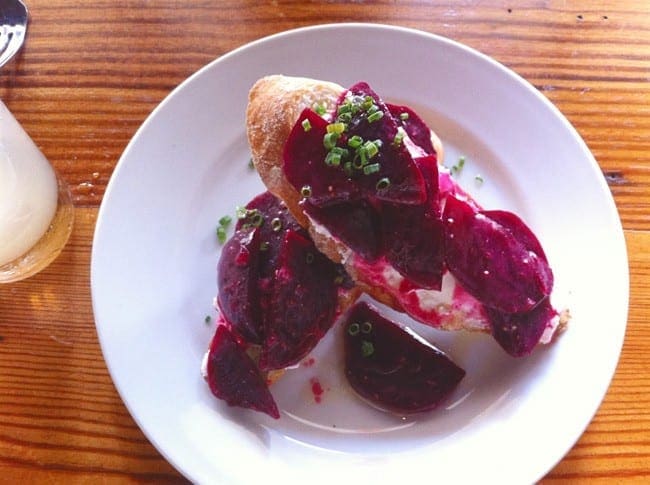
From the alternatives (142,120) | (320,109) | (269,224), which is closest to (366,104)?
(320,109)

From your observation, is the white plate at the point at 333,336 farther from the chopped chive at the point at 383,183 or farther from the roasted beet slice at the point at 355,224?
the chopped chive at the point at 383,183

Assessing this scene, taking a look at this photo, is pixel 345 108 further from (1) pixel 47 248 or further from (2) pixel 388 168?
(1) pixel 47 248

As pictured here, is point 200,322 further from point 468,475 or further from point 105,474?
point 468,475

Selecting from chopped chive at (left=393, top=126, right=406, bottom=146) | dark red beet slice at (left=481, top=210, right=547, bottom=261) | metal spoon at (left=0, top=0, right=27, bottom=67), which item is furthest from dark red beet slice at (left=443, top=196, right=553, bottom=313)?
metal spoon at (left=0, top=0, right=27, bottom=67)

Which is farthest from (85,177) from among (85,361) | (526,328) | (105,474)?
(526,328)

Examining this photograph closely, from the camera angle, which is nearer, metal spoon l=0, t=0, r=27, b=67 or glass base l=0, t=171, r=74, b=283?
glass base l=0, t=171, r=74, b=283

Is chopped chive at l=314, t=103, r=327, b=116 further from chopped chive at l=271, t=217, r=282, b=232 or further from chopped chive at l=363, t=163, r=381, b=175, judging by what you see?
chopped chive at l=271, t=217, r=282, b=232

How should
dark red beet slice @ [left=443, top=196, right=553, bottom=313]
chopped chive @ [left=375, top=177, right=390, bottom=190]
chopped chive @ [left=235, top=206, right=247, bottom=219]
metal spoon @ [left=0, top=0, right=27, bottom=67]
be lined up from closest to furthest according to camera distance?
1. chopped chive @ [left=375, top=177, right=390, bottom=190]
2. dark red beet slice @ [left=443, top=196, right=553, bottom=313]
3. chopped chive @ [left=235, top=206, right=247, bottom=219]
4. metal spoon @ [left=0, top=0, right=27, bottom=67]
